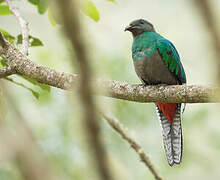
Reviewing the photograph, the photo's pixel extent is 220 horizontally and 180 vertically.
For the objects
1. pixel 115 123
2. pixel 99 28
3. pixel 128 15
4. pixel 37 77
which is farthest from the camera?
pixel 128 15

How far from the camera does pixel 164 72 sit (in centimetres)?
430

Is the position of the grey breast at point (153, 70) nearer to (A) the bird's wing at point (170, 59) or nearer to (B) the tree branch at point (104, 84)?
(A) the bird's wing at point (170, 59)

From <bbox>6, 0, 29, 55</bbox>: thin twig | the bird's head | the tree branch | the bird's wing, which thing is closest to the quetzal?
the bird's wing

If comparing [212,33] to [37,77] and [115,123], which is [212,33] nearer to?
[37,77]

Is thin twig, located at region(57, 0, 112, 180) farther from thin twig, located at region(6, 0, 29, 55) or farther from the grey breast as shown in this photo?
the grey breast

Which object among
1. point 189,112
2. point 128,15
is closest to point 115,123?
point 189,112

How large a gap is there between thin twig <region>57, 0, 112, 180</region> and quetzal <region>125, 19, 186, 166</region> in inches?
143

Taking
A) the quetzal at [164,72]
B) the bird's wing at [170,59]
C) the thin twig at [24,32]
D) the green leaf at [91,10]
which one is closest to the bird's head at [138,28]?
the quetzal at [164,72]

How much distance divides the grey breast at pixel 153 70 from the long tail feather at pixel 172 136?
42 cm

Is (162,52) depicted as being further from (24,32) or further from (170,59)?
(24,32)

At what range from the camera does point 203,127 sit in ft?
22.2

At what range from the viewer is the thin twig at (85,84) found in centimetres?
61

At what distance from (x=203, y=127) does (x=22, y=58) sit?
4.35 m

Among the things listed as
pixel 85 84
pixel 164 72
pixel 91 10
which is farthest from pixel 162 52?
pixel 85 84
